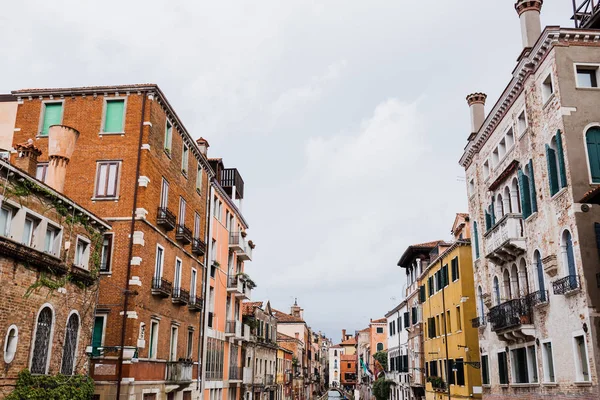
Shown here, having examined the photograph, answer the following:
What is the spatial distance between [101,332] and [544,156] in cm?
1802

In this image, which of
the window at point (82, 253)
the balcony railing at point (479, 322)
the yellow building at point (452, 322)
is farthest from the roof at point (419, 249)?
the window at point (82, 253)

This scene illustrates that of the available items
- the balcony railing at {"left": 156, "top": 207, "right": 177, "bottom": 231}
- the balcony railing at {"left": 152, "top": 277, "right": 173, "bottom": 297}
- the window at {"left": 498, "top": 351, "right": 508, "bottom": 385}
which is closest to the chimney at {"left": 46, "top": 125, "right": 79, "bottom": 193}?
the balcony railing at {"left": 156, "top": 207, "right": 177, "bottom": 231}

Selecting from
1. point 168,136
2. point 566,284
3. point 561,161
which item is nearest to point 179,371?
point 168,136

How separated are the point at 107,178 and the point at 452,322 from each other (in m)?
23.2

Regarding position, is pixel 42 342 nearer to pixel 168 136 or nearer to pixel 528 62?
pixel 168 136

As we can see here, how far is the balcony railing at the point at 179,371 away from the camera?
25386mm

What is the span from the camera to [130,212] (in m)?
23.0

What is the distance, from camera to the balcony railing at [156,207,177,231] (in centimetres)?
2492

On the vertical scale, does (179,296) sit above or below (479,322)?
above

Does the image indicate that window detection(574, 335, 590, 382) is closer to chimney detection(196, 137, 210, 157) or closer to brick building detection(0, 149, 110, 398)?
brick building detection(0, 149, 110, 398)

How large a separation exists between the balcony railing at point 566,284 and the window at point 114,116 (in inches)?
707

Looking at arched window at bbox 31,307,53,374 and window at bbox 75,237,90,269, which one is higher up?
window at bbox 75,237,90,269

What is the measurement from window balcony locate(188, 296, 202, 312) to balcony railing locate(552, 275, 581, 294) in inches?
673

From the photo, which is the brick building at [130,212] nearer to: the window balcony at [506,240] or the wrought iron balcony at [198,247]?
the wrought iron balcony at [198,247]
